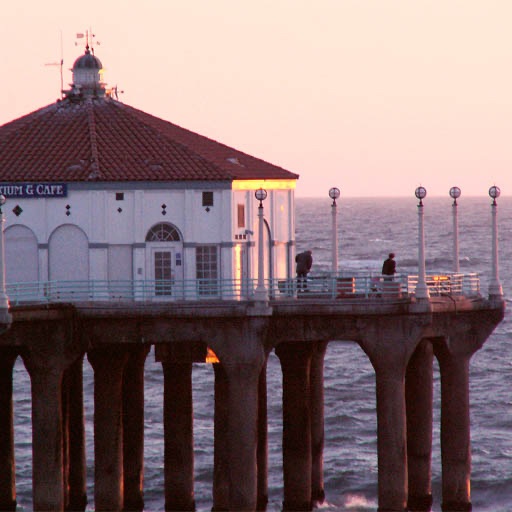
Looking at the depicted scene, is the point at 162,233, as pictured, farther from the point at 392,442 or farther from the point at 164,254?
the point at 392,442

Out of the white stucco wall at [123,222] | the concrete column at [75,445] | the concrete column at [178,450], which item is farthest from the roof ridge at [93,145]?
the concrete column at [178,450]

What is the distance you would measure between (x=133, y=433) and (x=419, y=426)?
373 inches

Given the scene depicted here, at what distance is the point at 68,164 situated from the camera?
54.3m

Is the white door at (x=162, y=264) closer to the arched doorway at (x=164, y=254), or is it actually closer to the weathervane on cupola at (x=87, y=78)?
the arched doorway at (x=164, y=254)

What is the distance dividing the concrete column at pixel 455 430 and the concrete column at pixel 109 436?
33.0 feet

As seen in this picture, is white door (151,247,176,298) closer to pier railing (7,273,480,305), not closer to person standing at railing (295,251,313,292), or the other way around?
pier railing (7,273,480,305)

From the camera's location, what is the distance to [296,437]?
5694cm

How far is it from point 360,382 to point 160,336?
150ft

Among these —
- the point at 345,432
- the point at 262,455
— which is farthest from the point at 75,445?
the point at 345,432

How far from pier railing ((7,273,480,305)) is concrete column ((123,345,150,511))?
3858 millimetres

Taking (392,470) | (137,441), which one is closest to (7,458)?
(137,441)

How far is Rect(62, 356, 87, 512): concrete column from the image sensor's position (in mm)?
57875

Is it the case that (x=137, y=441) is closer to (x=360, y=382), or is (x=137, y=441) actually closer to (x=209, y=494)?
(x=209, y=494)

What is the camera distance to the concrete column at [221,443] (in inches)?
2245
